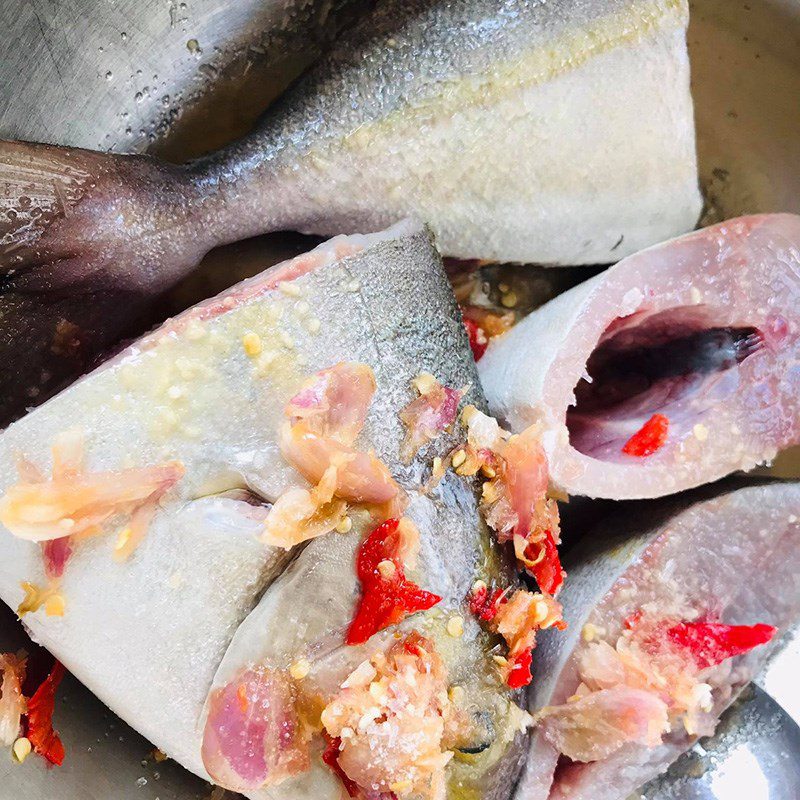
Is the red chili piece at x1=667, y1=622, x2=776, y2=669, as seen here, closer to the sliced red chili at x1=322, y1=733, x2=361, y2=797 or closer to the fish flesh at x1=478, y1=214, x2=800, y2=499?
the fish flesh at x1=478, y1=214, x2=800, y2=499

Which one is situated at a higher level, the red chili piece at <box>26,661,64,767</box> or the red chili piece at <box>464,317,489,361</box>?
the red chili piece at <box>26,661,64,767</box>

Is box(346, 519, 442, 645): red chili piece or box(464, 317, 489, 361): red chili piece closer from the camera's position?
box(346, 519, 442, 645): red chili piece

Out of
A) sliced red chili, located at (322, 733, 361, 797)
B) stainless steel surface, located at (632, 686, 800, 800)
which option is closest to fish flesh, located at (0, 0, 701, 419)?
sliced red chili, located at (322, 733, 361, 797)

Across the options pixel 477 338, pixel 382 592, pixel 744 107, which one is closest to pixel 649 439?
pixel 477 338

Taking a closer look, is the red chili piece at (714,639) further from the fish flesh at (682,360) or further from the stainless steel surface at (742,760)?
the stainless steel surface at (742,760)

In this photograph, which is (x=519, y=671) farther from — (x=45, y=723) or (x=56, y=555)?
(x=45, y=723)

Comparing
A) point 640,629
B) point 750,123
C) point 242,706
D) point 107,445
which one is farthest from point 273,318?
point 750,123

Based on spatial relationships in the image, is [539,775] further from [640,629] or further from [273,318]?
[273,318]
